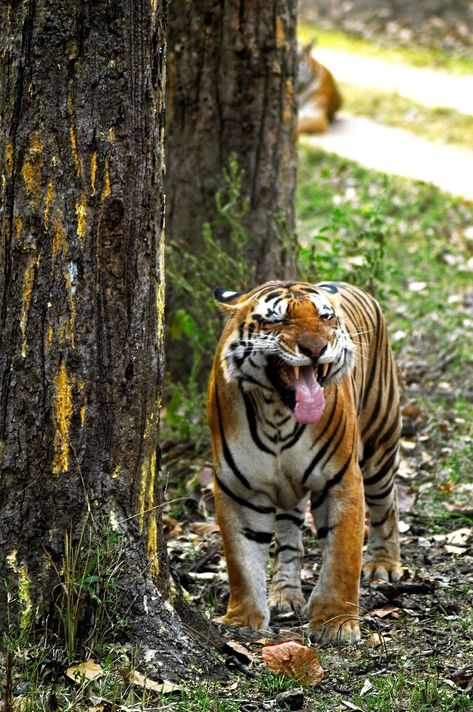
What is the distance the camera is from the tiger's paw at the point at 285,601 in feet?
16.7

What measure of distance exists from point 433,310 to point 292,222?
7.73 ft

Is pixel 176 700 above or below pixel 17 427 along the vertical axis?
below

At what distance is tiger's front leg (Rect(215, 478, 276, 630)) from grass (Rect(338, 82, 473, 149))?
1099 centimetres

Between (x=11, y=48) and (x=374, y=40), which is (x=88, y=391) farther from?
(x=374, y=40)

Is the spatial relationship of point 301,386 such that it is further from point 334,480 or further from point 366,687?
point 366,687

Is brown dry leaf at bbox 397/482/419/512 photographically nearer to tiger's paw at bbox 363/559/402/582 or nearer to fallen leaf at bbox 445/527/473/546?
fallen leaf at bbox 445/527/473/546

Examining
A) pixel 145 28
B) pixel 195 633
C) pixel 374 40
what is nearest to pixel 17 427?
pixel 195 633

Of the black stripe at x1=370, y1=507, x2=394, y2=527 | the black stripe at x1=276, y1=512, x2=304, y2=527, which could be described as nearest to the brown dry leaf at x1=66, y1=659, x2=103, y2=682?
the black stripe at x1=276, y1=512, x2=304, y2=527

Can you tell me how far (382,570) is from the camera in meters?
5.46

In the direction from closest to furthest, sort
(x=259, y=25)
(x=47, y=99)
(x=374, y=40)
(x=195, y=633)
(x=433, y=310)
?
(x=47, y=99) → (x=195, y=633) → (x=259, y=25) → (x=433, y=310) → (x=374, y=40)

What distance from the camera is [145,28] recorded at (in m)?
3.79

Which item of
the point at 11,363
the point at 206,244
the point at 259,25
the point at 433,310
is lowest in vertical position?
the point at 433,310

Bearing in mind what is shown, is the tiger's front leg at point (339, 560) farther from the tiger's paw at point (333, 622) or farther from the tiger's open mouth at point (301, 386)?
the tiger's open mouth at point (301, 386)

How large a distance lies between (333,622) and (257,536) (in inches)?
18.6
